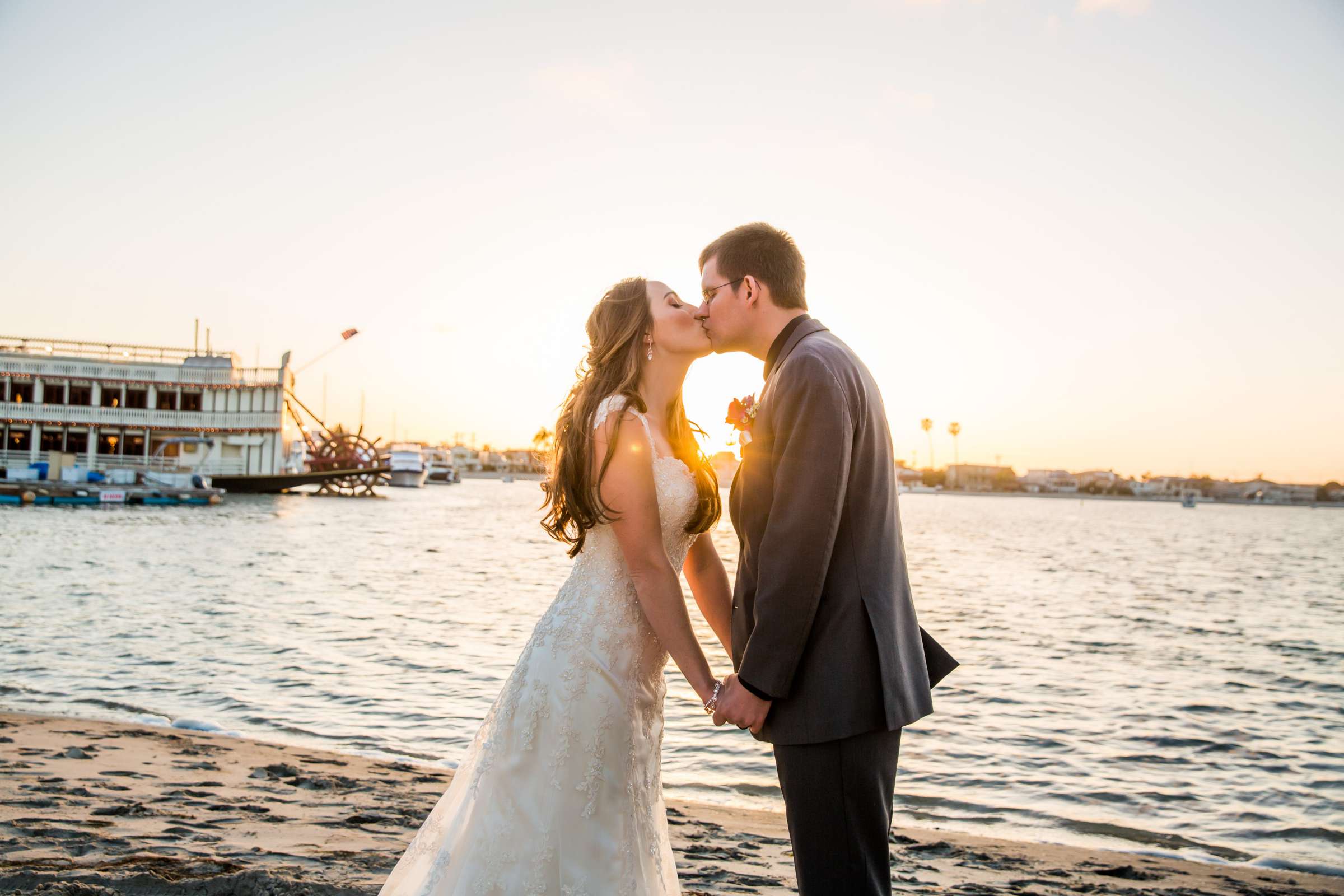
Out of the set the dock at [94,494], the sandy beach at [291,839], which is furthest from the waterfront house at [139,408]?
the sandy beach at [291,839]

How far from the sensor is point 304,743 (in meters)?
7.27

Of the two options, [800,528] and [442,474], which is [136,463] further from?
[442,474]

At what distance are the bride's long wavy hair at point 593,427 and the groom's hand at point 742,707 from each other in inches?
25.9

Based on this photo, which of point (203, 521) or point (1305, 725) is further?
point (203, 521)

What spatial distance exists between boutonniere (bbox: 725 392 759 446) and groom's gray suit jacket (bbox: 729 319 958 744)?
20 centimetres

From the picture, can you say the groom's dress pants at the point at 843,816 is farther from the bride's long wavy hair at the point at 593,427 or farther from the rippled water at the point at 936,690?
the rippled water at the point at 936,690

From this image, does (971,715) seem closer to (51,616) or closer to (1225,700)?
(1225,700)

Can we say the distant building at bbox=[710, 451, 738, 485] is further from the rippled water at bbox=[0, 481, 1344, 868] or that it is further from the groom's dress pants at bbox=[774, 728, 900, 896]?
the rippled water at bbox=[0, 481, 1344, 868]

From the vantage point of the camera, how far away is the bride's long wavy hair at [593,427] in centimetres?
280

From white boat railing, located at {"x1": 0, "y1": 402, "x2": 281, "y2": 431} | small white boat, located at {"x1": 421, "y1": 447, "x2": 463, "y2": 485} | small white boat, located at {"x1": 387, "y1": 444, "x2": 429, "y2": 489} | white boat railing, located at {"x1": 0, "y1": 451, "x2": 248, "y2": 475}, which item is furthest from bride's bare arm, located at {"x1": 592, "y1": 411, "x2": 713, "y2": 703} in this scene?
small white boat, located at {"x1": 421, "y1": 447, "x2": 463, "y2": 485}

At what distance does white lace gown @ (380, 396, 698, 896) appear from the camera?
2.69 meters

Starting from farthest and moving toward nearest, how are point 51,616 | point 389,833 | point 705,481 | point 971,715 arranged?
point 51,616, point 971,715, point 389,833, point 705,481

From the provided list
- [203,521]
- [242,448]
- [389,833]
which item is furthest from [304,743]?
[242,448]

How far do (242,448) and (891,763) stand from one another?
60.9 meters
